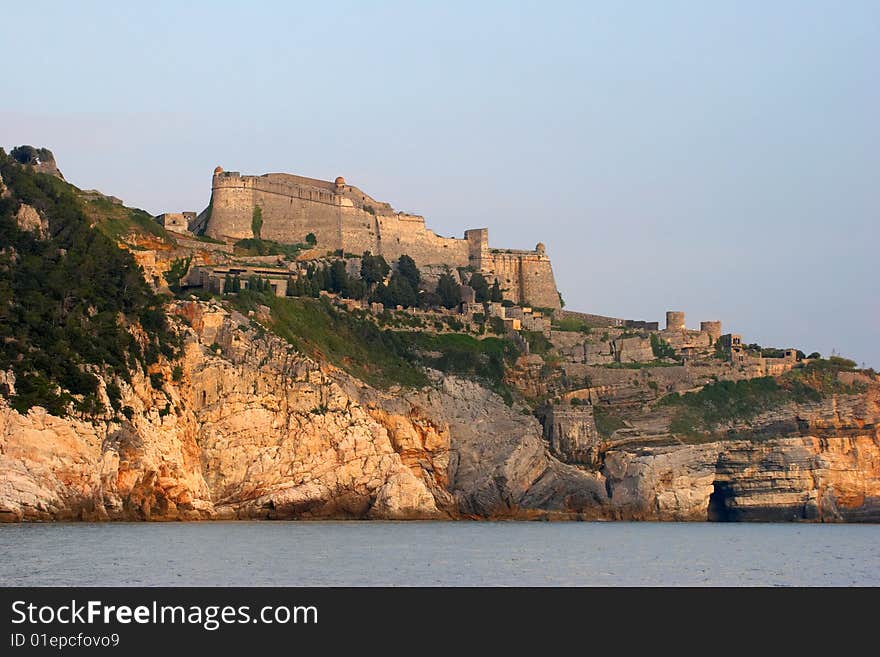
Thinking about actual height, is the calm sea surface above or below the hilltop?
below

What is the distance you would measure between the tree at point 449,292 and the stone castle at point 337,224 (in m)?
5.77

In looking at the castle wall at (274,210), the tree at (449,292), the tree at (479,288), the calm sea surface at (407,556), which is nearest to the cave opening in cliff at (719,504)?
the calm sea surface at (407,556)

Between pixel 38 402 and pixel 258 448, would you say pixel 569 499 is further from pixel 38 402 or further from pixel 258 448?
pixel 38 402

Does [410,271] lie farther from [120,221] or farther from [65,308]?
[65,308]

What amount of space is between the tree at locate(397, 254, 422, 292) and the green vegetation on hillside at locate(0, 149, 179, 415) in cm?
2263

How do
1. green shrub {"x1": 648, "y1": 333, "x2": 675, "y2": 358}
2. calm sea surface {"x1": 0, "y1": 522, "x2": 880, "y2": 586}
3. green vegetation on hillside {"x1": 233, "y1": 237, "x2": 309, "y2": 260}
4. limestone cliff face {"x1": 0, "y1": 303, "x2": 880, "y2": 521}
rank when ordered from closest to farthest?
1. calm sea surface {"x1": 0, "y1": 522, "x2": 880, "y2": 586}
2. limestone cliff face {"x1": 0, "y1": 303, "x2": 880, "y2": 521}
3. green vegetation on hillside {"x1": 233, "y1": 237, "x2": 309, "y2": 260}
4. green shrub {"x1": 648, "y1": 333, "x2": 675, "y2": 358}

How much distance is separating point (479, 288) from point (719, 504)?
19942 mm

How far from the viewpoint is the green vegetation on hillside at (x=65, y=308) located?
2534 inches

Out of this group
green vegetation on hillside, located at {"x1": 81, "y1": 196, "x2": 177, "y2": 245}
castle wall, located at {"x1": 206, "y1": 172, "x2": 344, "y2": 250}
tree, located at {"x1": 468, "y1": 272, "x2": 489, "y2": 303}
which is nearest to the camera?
green vegetation on hillside, located at {"x1": 81, "y1": 196, "x2": 177, "y2": 245}

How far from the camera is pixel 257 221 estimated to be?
98750mm

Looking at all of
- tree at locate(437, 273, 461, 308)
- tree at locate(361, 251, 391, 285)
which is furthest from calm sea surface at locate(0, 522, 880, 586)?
tree at locate(437, 273, 461, 308)

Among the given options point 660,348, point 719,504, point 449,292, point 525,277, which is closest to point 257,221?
point 449,292

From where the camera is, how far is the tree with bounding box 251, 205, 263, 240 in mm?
98500

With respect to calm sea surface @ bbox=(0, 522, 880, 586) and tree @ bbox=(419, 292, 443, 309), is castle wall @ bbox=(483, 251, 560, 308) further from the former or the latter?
calm sea surface @ bbox=(0, 522, 880, 586)
